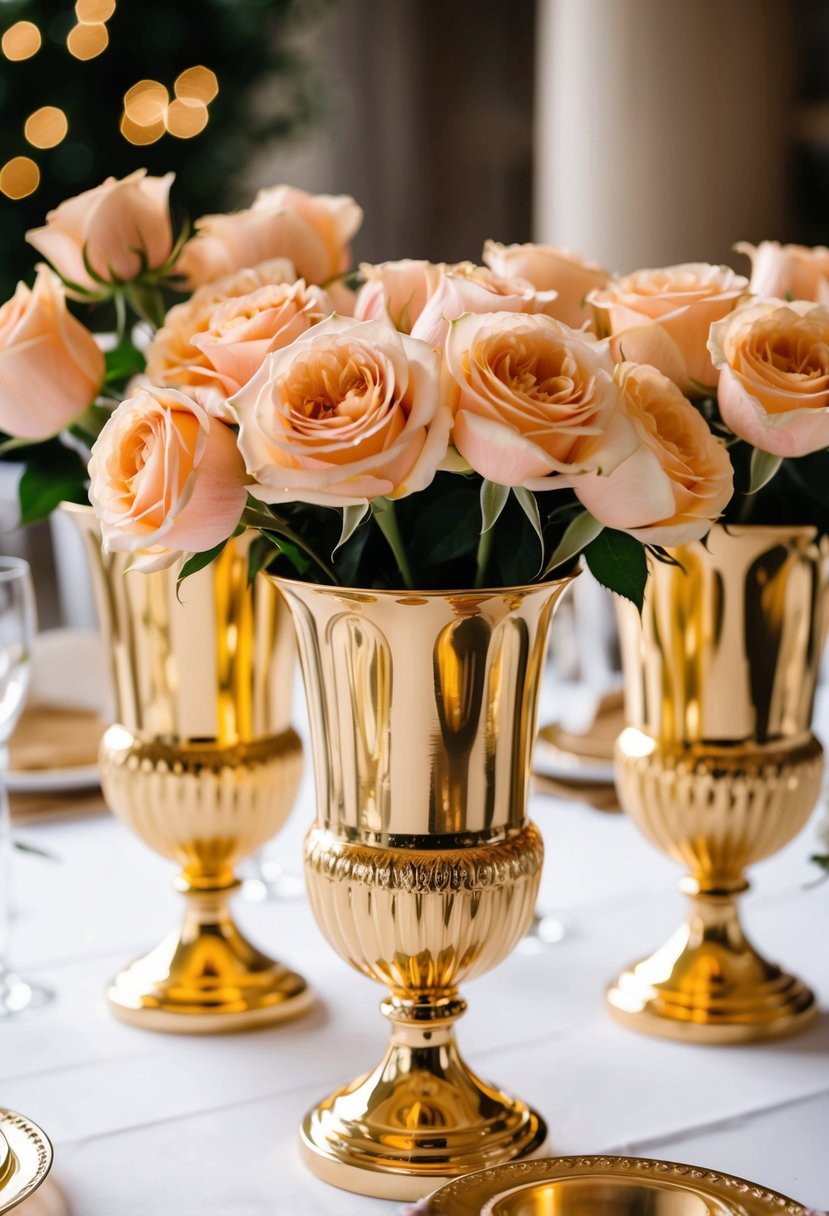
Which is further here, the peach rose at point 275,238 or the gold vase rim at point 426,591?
the peach rose at point 275,238

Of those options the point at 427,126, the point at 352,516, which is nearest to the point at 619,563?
the point at 352,516

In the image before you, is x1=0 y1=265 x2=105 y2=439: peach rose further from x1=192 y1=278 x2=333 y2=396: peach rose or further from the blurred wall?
the blurred wall

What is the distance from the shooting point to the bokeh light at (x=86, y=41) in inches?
153

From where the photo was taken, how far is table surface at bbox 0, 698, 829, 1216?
757mm

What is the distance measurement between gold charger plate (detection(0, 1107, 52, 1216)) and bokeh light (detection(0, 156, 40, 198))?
3.61 metres

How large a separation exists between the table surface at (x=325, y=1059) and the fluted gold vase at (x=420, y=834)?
4 cm

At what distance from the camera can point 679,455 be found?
0.67 metres

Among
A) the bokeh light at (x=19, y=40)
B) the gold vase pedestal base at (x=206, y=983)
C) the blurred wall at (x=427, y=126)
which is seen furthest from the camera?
the blurred wall at (x=427, y=126)

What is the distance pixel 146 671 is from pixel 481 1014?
314 mm

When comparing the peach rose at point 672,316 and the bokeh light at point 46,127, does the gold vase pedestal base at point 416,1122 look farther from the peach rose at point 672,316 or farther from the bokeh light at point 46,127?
the bokeh light at point 46,127

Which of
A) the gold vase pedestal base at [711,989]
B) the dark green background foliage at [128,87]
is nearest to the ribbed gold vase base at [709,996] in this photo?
the gold vase pedestal base at [711,989]

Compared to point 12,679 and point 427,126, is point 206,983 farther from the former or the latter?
point 427,126

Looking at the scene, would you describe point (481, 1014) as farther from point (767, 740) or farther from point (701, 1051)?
A: point (767, 740)

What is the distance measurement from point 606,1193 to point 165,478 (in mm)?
367
